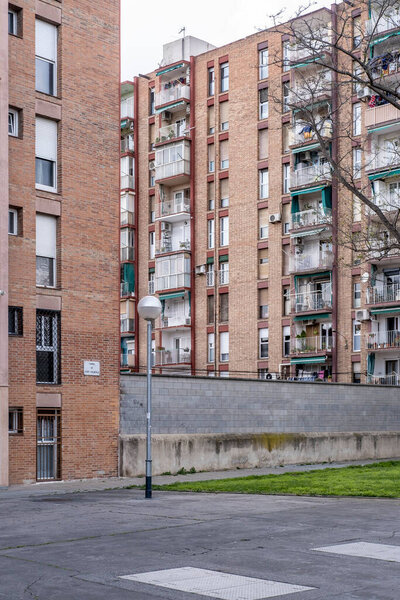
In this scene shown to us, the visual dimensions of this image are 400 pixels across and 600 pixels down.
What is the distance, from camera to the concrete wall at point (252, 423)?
23.9 m

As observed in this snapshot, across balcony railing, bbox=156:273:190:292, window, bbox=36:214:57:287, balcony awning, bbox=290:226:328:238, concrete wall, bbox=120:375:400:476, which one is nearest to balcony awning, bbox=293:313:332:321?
balcony awning, bbox=290:226:328:238

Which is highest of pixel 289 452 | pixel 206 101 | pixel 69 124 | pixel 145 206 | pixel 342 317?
pixel 206 101

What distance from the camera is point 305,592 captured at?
6949 mm

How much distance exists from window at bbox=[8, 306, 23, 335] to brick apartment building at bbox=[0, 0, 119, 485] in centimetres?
4

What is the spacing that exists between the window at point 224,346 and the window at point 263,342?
2.40 m

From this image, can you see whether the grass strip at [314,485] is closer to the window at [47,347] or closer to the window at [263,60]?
the window at [47,347]

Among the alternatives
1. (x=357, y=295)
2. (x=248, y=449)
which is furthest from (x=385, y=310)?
(x=248, y=449)

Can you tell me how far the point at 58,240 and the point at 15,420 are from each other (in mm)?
4880

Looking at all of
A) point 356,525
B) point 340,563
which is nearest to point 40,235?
point 356,525

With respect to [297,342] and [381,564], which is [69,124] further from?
[297,342]

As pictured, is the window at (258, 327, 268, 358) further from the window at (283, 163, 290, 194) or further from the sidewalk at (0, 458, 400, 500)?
the sidewalk at (0, 458, 400, 500)

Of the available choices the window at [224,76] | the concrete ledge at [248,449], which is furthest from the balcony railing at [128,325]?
the concrete ledge at [248,449]

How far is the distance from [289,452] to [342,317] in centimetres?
2018

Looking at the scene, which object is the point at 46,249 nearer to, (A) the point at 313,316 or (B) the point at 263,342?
(A) the point at 313,316
